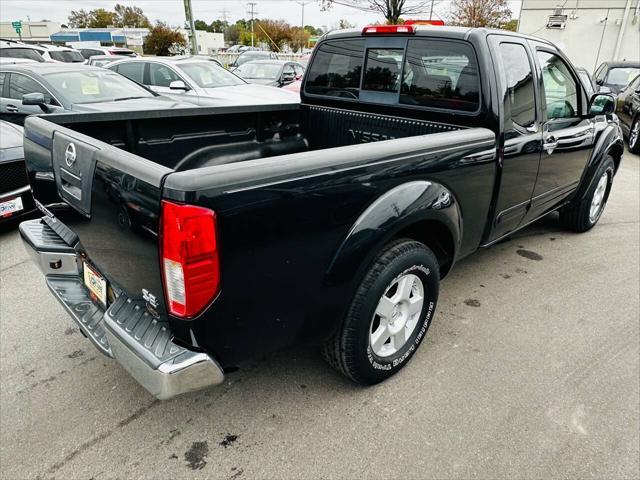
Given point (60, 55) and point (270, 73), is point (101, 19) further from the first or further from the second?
point (270, 73)

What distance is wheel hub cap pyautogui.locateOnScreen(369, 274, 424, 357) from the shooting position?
242 cm

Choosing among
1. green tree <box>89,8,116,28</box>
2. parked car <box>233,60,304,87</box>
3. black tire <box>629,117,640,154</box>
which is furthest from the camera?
green tree <box>89,8,116,28</box>

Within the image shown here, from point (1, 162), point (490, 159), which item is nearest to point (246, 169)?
point (490, 159)

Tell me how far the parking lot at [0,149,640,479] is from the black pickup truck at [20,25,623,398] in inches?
12.0

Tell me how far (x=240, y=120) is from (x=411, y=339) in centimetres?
213

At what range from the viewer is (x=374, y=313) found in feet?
7.46

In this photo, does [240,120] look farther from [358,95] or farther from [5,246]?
[5,246]

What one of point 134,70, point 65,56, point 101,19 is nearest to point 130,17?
point 101,19

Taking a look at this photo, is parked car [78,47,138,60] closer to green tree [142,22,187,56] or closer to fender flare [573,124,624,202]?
green tree [142,22,187,56]

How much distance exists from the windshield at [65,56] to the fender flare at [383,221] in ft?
58.2

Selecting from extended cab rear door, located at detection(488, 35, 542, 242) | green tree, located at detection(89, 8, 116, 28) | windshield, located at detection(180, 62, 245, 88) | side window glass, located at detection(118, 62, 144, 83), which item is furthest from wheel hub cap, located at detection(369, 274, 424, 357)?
green tree, located at detection(89, 8, 116, 28)

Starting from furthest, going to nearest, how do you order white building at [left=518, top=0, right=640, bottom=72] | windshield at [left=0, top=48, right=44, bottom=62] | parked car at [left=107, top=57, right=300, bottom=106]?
white building at [left=518, top=0, right=640, bottom=72], windshield at [left=0, top=48, right=44, bottom=62], parked car at [left=107, top=57, right=300, bottom=106]

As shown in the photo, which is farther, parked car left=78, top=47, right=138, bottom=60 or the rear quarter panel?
parked car left=78, top=47, right=138, bottom=60

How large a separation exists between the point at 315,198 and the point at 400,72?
1881 millimetres
